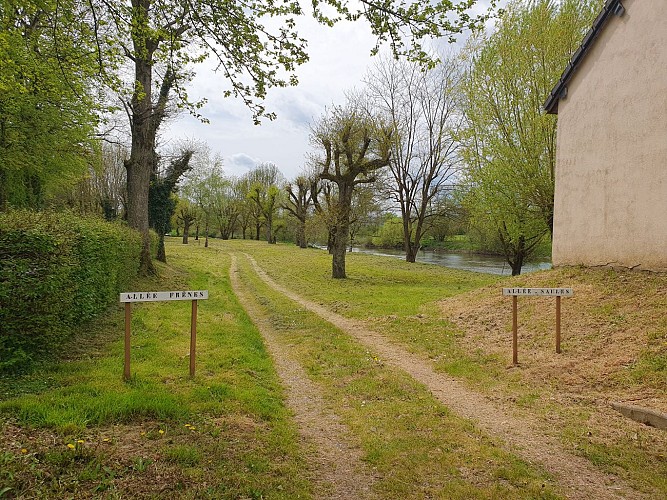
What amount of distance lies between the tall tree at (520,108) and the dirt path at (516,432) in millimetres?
13120

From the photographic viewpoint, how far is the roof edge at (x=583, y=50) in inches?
414

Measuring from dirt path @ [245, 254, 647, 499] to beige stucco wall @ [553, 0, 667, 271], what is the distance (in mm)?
5991

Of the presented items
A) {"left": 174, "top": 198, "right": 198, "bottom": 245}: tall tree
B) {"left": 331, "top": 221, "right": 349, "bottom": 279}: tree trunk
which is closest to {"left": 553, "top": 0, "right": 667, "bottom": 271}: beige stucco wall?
{"left": 331, "top": 221, "right": 349, "bottom": 279}: tree trunk

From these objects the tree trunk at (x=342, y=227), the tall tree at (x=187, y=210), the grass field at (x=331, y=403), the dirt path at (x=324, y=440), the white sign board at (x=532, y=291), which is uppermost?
the tall tree at (x=187, y=210)

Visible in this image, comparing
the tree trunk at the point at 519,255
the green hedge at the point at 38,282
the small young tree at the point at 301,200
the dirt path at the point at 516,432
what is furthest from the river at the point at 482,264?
the green hedge at the point at 38,282

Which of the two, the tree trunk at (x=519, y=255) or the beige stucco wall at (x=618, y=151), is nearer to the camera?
the beige stucco wall at (x=618, y=151)

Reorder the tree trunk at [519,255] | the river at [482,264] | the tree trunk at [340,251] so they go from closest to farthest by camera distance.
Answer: the tree trunk at [340,251] → the tree trunk at [519,255] → the river at [482,264]

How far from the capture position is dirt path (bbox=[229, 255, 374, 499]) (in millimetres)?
3678

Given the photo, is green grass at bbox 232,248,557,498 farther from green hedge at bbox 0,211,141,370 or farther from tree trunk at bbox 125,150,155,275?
tree trunk at bbox 125,150,155,275

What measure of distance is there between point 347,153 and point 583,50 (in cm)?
999

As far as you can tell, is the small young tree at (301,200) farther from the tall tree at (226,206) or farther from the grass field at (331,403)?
the grass field at (331,403)

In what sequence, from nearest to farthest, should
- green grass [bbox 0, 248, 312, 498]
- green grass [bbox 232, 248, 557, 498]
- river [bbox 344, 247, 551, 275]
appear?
green grass [bbox 0, 248, 312, 498] → green grass [bbox 232, 248, 557, 498] → river [bbox 344, 247, 551, 275]

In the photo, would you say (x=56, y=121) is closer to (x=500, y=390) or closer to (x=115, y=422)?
(x=115, y=422)

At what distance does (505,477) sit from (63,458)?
3.94m
